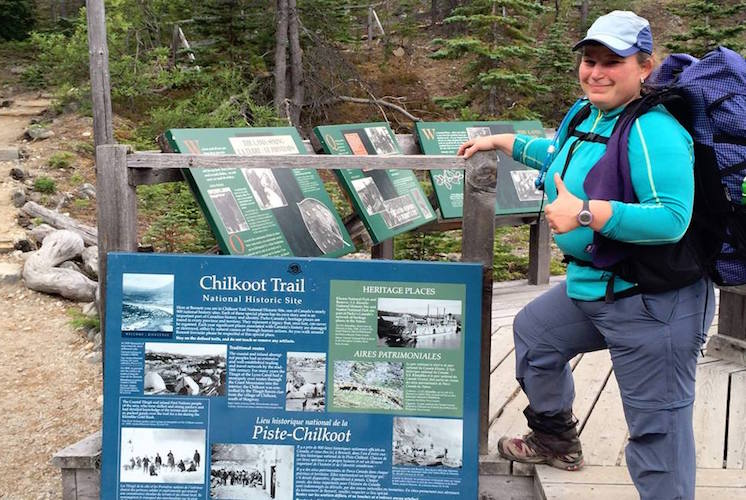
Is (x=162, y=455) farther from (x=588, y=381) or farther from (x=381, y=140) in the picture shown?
(x=381, y=140)

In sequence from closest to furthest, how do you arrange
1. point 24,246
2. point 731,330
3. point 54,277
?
point 731,330 < point 54,277 < point 24,246

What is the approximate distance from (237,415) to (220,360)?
8.7 inches

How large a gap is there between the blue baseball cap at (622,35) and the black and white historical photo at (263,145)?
2209 mm

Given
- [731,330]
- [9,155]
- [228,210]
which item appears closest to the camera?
[228,210]

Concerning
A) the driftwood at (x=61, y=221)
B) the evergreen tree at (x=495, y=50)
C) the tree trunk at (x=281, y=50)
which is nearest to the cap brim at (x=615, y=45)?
the driftwood at (x=61, y=221)

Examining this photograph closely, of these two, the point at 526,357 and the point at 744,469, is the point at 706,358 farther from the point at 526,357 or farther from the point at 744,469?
the point at 526,357

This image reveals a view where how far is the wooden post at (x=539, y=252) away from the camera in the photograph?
6.74 meters

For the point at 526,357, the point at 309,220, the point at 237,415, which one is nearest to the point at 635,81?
the point at 526,357

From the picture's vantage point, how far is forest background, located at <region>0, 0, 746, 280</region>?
36.3 feet

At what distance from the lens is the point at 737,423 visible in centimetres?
360

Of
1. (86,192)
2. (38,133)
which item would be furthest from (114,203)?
(38,133)

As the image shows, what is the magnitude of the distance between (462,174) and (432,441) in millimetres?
3920

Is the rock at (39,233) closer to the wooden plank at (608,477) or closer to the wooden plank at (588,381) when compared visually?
the wooden plank at (588,381)

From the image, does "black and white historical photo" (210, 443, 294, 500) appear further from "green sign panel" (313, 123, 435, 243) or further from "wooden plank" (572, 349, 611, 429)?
"green sign panel" (313, 123, 435, 243)
